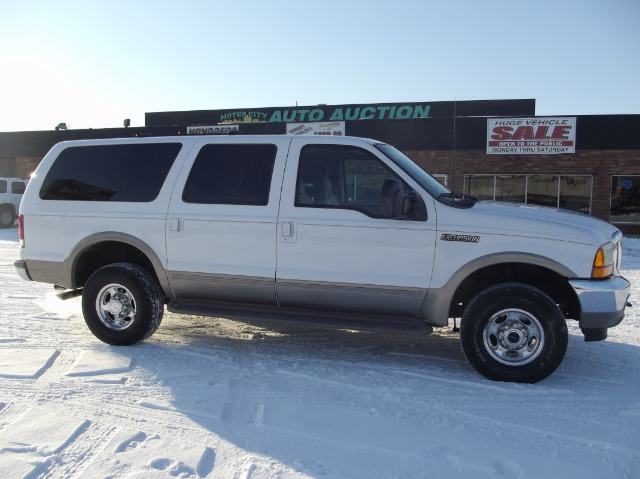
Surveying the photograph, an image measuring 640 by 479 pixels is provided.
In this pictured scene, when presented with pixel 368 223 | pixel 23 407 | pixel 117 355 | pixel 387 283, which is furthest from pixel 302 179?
pixel 23 407

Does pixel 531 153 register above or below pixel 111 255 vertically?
above

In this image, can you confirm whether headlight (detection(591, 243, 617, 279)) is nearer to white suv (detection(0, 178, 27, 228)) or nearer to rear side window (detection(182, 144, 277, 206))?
rear side window (detection(182, 144, 277, 206))

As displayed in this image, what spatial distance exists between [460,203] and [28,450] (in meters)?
3.58

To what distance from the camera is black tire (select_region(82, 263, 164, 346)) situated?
517 centimetres

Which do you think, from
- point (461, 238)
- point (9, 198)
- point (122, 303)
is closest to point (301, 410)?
point (461, 238)

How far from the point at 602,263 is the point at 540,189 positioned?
52.8 ft

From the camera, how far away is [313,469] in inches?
119

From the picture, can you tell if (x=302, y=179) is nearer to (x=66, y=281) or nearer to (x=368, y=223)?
(x=368, y=223)

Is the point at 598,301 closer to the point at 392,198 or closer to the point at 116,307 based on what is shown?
the point at 392,198

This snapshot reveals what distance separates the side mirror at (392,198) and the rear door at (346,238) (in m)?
0.17

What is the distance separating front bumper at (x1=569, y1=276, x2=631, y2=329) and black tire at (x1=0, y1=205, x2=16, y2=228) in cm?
2057

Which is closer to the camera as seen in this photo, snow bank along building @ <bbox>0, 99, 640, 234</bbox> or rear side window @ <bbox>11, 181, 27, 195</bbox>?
snow bank along building @ <bbox>0, 99, 640, 234</bbox>

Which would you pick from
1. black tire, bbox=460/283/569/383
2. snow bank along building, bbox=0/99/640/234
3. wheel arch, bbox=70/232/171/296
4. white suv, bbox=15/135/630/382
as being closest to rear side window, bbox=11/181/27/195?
snow bank along building, bbox=0/99/640/234

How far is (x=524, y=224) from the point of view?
4.32m
